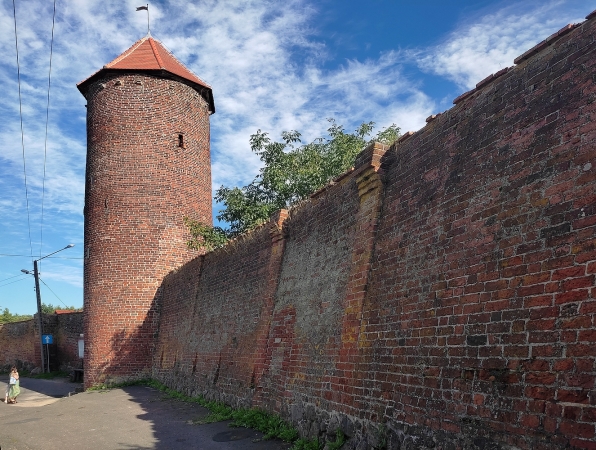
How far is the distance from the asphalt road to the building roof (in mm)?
10742

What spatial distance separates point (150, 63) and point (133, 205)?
535cm

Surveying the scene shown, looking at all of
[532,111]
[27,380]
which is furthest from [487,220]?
[27,380]

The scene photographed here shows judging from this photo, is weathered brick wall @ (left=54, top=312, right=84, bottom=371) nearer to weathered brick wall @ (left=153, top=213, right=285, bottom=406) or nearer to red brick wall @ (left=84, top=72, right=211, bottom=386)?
red brick wall @ (left=84, top=72, right=211, bottom=386)

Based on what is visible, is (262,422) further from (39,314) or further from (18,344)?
(18,344)

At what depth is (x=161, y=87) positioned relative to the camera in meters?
17.4

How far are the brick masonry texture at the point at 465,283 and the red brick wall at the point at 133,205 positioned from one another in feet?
29.2

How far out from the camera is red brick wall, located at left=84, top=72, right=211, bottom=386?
51.7 ft

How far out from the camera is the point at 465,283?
4.57m

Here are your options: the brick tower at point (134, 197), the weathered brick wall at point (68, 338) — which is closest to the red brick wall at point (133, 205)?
the brick tower at point (134, 197)

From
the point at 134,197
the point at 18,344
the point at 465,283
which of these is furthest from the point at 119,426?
the point at 18,344

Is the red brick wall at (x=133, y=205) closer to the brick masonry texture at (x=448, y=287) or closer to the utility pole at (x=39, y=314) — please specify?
the brick masonry texture at (x=448, y=287)

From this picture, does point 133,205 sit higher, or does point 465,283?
point 133,205

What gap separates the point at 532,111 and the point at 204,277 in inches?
402

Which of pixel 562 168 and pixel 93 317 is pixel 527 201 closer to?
pixel 562 168
